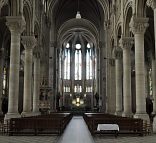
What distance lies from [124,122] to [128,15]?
12.3 m

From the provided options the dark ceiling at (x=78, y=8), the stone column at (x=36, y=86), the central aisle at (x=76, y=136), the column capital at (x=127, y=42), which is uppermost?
the dark ceiling at (x=78, y=8)

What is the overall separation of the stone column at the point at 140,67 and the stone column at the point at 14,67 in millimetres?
8144

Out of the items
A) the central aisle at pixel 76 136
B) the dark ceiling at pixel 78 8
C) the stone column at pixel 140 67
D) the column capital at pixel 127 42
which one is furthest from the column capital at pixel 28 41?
the dark ceiling at pixel 78 8

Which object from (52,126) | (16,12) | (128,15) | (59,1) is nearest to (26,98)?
(16,12)

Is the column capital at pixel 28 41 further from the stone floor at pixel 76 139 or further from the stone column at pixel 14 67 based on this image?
the stone floor at pixel 76 139

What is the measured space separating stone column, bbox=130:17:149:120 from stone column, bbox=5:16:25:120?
814cm

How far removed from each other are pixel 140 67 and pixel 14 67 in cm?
871

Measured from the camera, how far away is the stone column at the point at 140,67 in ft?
62.5

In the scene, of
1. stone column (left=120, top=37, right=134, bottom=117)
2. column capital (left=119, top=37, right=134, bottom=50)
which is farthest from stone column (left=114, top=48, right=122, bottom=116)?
column capital (left=119, top=37, right=134, bottom=50)

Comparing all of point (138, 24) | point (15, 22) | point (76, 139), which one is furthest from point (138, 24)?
point (76, 139)

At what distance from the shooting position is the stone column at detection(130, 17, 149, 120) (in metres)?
19.0

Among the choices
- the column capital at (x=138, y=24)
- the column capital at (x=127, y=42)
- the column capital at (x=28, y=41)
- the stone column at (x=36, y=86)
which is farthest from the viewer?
the stone column at (x=36, y=86)

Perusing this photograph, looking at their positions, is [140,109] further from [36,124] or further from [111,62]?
[111,62]

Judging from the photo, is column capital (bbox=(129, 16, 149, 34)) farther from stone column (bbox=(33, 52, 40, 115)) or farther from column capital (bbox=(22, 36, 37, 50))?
stone column (bbox=(33, 52, 40, 115))
